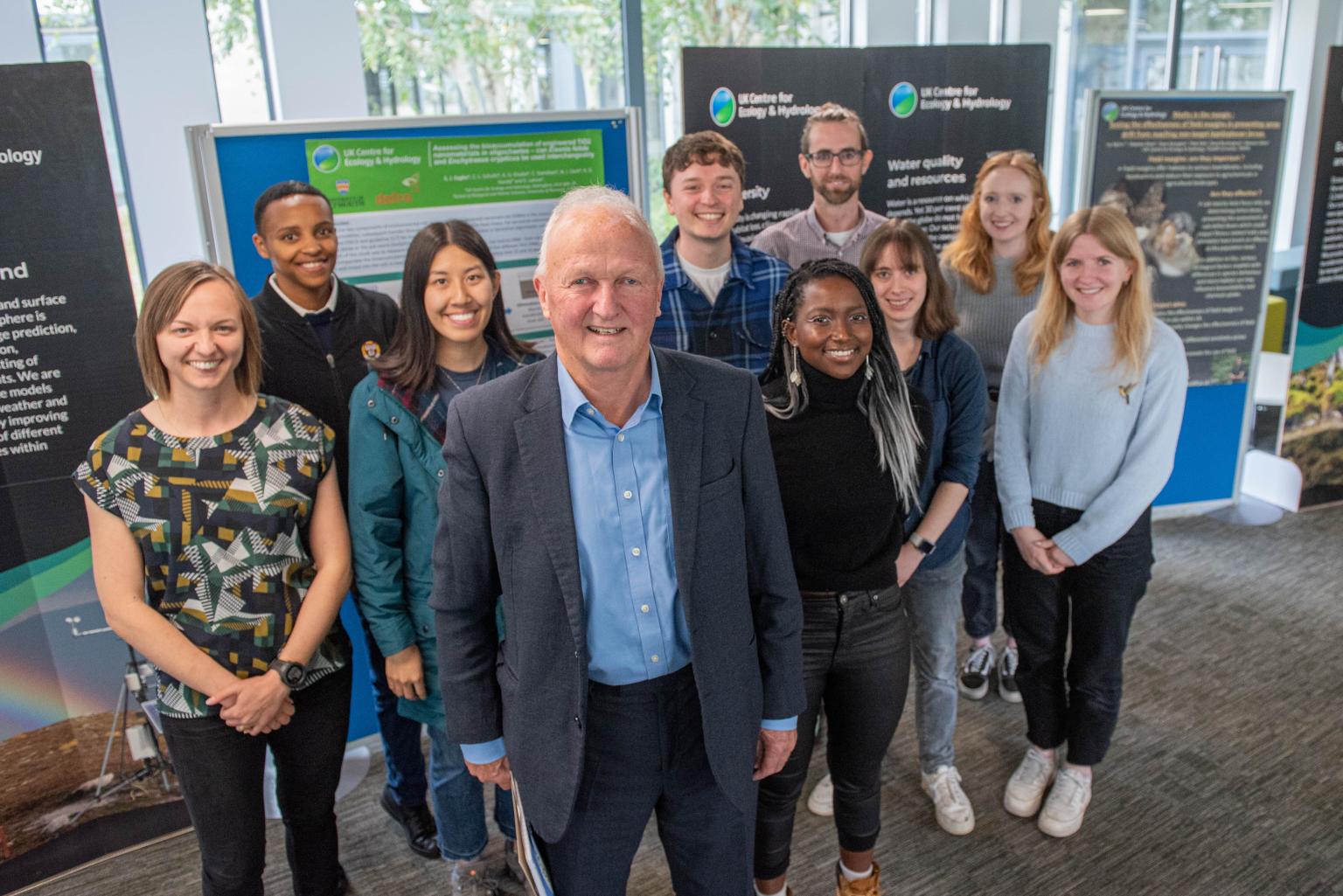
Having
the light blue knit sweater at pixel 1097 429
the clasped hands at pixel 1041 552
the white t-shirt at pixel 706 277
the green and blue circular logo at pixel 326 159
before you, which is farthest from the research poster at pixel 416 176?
the clasped hands at pixel 1041 552

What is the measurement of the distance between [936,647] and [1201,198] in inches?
120

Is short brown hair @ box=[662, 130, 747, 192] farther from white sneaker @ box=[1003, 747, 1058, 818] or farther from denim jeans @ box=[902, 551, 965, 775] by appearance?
white sneaker @ box=[1003, 747, 1058, 818]

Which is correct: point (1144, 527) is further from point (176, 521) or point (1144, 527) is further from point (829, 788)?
point (176, 521)

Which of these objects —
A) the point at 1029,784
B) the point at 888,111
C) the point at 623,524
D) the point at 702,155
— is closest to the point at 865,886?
the point at 1029,784

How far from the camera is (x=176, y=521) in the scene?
2.02 metres

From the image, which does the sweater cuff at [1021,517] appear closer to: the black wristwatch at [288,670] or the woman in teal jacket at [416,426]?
the woman in teal jacket at [416,426]

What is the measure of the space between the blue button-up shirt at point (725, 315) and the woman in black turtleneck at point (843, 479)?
714 mm

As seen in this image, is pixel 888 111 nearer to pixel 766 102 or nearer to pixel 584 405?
pixel 766 102

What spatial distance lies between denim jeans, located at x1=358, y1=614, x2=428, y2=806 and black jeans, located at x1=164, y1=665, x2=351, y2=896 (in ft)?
1.49

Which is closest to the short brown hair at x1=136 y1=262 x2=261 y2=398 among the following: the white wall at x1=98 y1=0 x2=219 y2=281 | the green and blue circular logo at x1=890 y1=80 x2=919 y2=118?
the white wall at x1=98 y1=0 x2=219 y2=281

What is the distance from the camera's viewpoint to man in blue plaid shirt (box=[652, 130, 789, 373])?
2861 mm

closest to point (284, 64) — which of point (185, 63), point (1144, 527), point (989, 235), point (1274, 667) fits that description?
point (185, 63)

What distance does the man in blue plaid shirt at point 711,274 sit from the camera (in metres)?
2.86

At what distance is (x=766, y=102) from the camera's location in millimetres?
4012
